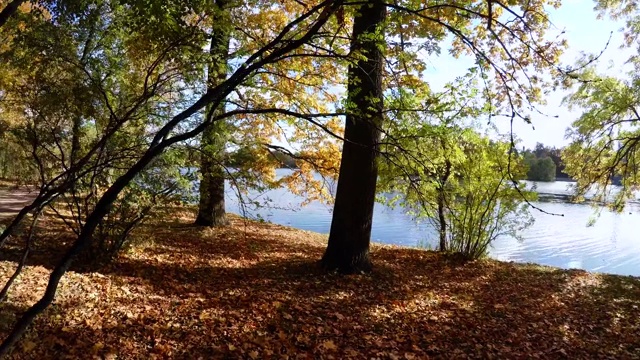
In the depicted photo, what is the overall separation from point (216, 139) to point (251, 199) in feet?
5.85

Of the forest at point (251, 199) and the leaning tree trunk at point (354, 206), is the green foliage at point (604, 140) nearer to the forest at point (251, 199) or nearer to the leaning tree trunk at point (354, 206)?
the forest at point (251, 199)

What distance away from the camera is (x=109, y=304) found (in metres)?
4.41

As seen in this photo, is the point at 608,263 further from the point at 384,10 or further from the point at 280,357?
the point at 280,357

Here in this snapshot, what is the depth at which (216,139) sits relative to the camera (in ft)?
21.8

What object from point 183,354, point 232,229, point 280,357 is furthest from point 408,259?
point 183,354

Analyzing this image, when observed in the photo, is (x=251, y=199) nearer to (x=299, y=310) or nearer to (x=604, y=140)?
(x=299, y=310)

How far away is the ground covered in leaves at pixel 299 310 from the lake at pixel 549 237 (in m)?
4.69

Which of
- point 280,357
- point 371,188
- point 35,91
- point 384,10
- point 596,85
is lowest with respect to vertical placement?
point 280,357

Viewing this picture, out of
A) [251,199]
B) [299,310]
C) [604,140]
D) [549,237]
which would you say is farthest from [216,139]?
[549,237]

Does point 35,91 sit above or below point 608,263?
above

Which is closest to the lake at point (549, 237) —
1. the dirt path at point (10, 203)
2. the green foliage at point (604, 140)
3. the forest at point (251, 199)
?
the green foliage at point (604, 140)

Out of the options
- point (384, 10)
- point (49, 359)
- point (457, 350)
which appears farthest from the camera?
point (384, 10)

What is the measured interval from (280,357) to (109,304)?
2.02m

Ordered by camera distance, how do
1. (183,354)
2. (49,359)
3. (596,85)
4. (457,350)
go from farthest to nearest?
(596,85)
(457,350)
(183,354)
(49,359)
